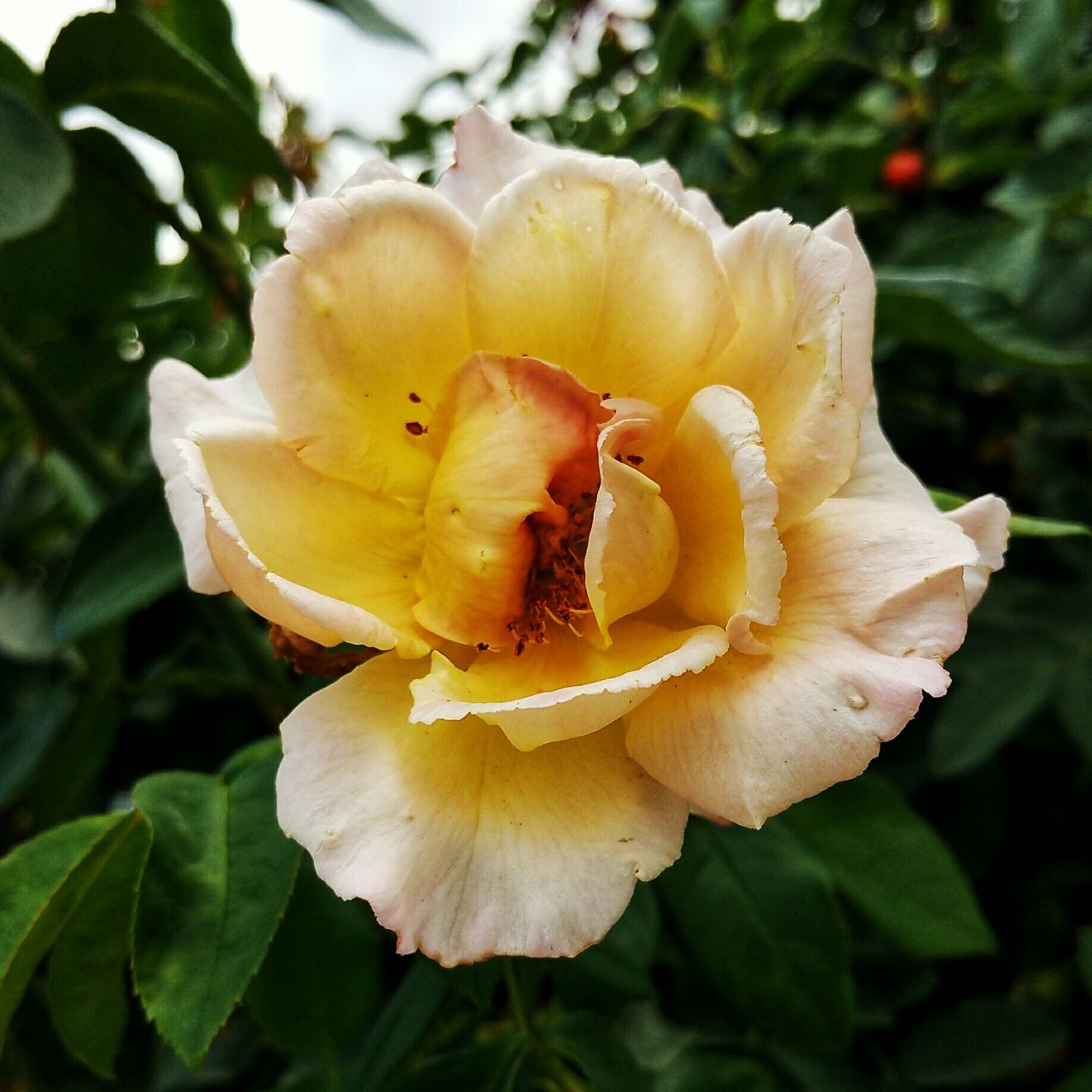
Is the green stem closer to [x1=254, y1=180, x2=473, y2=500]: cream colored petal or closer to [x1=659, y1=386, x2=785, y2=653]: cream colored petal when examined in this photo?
[x1=254, y1=180, x2=473, y2=500]: cream colored petal

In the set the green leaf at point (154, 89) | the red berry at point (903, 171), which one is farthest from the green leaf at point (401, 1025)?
the red berry at point (903, 171)

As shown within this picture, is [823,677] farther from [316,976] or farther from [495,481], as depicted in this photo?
[316,976]

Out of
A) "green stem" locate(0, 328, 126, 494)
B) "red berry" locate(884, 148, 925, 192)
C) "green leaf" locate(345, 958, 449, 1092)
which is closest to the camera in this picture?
"green leaf" locate(345, 958, 449, 1092)

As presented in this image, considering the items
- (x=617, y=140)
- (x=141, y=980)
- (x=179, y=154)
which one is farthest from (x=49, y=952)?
(x=617, y=140)

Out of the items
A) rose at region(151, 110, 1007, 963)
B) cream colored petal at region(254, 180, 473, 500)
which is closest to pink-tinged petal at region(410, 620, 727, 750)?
rose at region(151, 110, 1007, 963)

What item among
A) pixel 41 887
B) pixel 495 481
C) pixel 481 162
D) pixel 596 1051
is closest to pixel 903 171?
pixel 481 162
